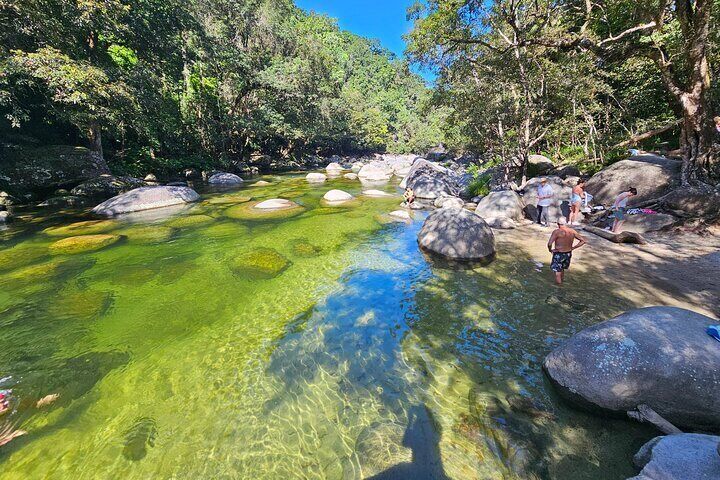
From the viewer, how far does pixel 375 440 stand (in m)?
3.33

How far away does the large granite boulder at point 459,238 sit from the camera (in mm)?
8258

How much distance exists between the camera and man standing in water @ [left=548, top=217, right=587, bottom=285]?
6.26m

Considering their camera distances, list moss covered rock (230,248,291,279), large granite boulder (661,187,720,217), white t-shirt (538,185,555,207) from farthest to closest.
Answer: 1. white t-shirt (538,185,555,207)
2. large granite boulder (661,187,720,217)
3. moss covered rock (230,248,291,279)

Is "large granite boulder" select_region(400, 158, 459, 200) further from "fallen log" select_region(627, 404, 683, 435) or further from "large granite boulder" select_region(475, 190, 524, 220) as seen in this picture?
"fallen log" select_region(627, 404, 683, 435)

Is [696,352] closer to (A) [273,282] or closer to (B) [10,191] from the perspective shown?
(A) [273,282]

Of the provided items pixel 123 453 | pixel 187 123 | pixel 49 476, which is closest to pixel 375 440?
pixel 123 453

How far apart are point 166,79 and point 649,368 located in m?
28.8

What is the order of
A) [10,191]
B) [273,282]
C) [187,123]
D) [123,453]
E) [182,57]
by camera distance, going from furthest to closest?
[187,123] < [182,57] < [10,191] < [273,282] < [123,453]

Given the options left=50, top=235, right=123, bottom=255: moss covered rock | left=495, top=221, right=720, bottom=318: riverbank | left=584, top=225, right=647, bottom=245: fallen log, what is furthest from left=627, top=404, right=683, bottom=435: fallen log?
left=50, top=235, right=123, bottom=255: moss covered rock

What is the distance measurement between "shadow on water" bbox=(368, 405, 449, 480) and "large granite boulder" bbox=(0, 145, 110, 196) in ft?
72.2

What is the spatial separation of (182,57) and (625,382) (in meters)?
30.7

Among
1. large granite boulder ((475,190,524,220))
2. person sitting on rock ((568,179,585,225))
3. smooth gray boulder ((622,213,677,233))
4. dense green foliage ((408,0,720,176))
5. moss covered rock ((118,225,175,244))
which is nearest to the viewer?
smooth gray boulder ((622,213,677,233))

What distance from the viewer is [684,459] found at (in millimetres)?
2307

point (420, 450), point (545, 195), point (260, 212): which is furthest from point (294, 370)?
point (545, 195)
